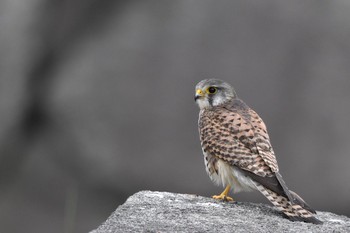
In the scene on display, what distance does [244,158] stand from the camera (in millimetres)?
6086

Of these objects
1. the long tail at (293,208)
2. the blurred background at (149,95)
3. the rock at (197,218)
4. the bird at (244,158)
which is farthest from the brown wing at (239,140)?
the blurred background at (149,95)

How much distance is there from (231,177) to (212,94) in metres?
0.92

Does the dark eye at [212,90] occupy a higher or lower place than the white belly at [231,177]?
higher

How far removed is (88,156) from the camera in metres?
8.72

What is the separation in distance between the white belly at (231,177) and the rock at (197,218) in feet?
0.41

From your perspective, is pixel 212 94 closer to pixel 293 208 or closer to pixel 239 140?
pixel 239 140

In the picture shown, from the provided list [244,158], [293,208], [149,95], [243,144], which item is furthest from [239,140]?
[149,95]

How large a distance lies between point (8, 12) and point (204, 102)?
2880mm

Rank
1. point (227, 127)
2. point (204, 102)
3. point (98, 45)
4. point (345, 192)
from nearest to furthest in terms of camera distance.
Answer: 1. point (227, 127)
2. point (204, 102)
3. point (345, 192)
4. point (98, 45)

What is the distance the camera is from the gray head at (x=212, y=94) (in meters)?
6.98

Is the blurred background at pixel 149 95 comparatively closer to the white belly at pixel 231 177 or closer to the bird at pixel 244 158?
the bird at pixel 244 158

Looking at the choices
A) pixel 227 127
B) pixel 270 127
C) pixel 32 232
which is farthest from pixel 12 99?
pixel 227 127

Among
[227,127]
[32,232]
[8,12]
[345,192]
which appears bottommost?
[32,232]

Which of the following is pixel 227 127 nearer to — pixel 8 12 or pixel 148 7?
pixel 148 7
